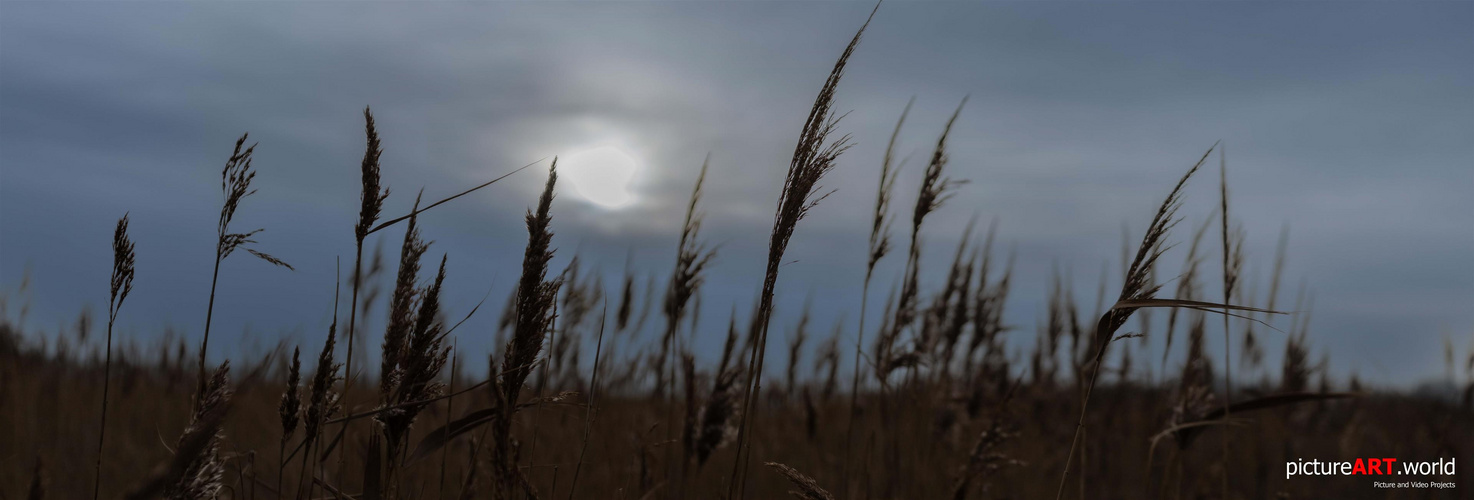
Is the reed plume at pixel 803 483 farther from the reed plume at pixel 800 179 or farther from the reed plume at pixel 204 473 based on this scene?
the reed plume at pixel 204 473

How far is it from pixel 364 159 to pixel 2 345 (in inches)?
281

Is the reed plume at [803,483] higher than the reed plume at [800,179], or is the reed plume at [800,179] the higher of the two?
the reed plume at [800,179]

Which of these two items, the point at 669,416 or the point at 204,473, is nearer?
the point at 204,473

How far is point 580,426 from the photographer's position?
521 cm

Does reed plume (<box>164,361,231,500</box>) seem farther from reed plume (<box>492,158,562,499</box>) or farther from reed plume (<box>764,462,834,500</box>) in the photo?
reed plume (<box>764,462,834,500</box>)

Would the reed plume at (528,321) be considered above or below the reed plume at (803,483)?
above

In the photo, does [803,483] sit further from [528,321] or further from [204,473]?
[204,473]

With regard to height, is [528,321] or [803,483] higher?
[528,321]

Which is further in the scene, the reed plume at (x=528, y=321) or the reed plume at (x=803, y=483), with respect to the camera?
the reed plume at (x=803, y=483)

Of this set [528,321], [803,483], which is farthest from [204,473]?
[803,483]

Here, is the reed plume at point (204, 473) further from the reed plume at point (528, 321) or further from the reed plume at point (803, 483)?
the reed plume at point (803, 483)

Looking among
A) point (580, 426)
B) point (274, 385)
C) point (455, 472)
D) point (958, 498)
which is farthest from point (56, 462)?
point (958, 498)

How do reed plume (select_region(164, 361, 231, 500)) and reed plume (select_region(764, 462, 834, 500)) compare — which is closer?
reed plume (select_region(164, 361, 231, 500))

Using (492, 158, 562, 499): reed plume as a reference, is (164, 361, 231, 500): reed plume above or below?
below
